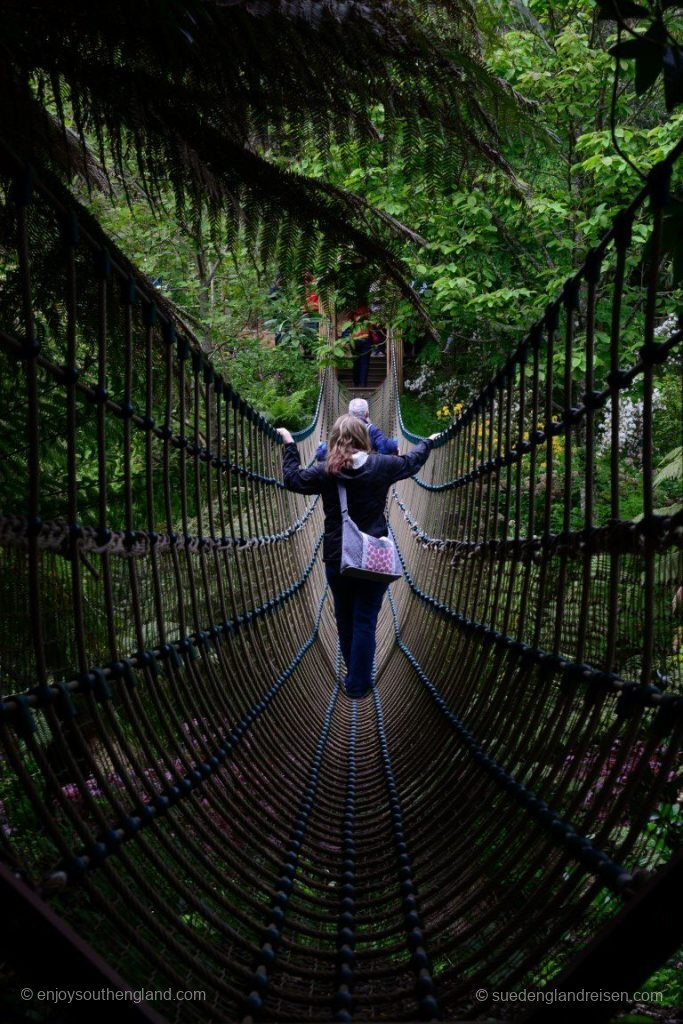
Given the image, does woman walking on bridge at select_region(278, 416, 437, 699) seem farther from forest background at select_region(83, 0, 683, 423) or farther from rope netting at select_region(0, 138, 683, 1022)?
forest background at select_region(83, 0, 683, 423)

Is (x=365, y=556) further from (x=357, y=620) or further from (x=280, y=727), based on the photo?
(x=280, y=727)

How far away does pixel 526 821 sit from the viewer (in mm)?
1327

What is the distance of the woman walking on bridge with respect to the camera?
3.22 m

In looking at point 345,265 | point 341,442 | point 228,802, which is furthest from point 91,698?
point 341,442

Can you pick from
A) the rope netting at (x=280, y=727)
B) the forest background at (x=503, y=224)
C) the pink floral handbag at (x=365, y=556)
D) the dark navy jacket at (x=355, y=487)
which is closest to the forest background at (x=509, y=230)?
the forest background at (x=503, y=224)

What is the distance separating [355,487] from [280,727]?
1001 mm

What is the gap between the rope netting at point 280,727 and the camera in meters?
1.04

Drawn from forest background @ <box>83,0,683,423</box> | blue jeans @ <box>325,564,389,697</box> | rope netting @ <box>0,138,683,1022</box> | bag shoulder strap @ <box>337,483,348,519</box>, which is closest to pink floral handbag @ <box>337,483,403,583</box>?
bag shoulder strap @ <box>337,483,348,519</box>

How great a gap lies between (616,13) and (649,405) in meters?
0.39

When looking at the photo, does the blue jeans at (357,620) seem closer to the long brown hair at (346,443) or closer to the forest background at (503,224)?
the long brown hair at (346,443)

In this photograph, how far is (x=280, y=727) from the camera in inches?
96.9

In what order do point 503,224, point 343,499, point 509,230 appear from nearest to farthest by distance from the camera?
point 343,499
point 503,224
point 509,230

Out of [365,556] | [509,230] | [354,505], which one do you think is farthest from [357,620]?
[509,230]

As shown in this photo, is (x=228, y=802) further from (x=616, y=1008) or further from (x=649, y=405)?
(x=616, y=1008)
